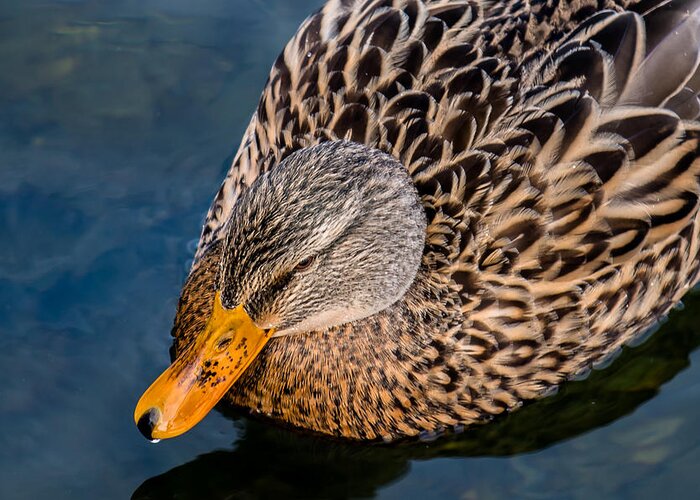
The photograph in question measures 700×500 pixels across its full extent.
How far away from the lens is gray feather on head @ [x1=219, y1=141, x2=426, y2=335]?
4.28 meters

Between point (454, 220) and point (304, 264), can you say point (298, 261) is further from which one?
point (454, 220)

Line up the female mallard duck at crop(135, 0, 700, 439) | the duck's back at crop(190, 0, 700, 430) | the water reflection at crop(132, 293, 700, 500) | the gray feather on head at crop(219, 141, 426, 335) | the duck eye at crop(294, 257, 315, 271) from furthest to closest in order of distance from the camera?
the water reflection at crop(132, 293, 700, 500), the duck's back at crop(190, 0, 700, 430), the female mallard duck at crop(135, 0, 700, 439), the duck eye at crop(294, 257, 315, 271), the gray feather on head at crop(219, 141, 426, 335)

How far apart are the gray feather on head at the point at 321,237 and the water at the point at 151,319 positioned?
2.83 ft

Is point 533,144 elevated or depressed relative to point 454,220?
elevated

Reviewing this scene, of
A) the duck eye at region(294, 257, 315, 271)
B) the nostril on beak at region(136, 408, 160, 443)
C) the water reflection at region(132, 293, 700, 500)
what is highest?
the duck eye at region(294, 257, 315, 271)

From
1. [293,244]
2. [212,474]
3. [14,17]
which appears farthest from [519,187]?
[14,17]

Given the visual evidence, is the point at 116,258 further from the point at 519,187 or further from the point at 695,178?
the point at 695,178

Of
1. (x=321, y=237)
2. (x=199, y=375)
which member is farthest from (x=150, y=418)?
(x=321, y=237)

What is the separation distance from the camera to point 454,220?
15.3ft

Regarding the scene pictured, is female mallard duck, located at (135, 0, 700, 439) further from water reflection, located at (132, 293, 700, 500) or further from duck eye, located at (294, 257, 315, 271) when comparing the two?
water reflection, located at (132, 293, 700, 500)

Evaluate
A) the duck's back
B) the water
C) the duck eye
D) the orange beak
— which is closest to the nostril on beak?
the orange beak

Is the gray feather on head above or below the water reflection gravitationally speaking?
above

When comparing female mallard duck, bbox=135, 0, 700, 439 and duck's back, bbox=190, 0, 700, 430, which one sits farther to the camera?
duck's back, bbox=190, 0, 700, 430

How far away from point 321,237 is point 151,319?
61.5 inches
